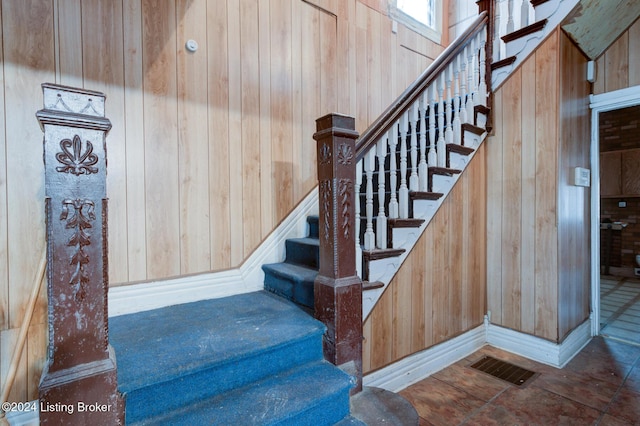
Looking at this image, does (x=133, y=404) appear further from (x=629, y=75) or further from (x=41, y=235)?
(x=629, y=75)

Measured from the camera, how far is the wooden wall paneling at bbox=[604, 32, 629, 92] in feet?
8.63

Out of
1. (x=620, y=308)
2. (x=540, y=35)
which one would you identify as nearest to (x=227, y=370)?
(x=540, y=35)

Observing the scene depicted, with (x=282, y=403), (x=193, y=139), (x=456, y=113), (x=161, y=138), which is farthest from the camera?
(x=456, y=113)

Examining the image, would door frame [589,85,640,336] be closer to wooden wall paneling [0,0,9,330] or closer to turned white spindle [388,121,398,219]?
turned white spindle [388,121,398,219]

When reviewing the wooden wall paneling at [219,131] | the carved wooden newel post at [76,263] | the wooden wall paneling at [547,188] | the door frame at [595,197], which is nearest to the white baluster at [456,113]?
the wooden wall paneling at [547,188]

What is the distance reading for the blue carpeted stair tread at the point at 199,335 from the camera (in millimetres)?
1255

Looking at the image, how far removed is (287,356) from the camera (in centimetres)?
154

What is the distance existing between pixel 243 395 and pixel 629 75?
357 centimetres

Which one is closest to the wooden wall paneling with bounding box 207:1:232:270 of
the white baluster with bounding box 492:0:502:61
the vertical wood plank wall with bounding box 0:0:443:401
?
the vertical wood plank wall with bounding box 0:0:443:401

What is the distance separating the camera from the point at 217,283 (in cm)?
211

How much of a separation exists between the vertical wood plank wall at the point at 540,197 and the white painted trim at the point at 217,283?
5.16 feet

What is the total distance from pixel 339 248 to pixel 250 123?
3.73 ft

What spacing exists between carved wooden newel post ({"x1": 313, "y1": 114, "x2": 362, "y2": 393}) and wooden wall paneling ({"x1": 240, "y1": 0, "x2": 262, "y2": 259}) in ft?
2.29

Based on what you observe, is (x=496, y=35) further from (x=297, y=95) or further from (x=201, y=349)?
(x=201, y=349)
